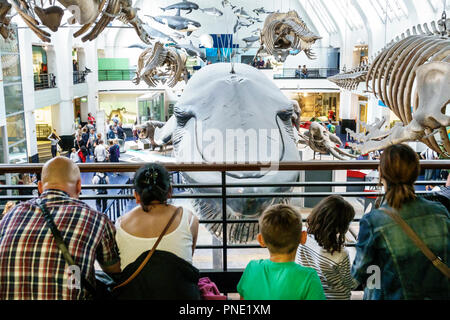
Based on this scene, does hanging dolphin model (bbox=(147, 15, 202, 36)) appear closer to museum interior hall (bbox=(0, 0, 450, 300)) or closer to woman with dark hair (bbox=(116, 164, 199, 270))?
museum interior hall (bbox=(0, 0, 450, 300))

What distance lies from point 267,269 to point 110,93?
26743 millimetres

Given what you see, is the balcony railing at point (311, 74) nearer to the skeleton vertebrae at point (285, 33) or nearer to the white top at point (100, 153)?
the white top at point (100, 153)

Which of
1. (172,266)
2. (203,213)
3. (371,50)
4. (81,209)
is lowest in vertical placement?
(203,213)

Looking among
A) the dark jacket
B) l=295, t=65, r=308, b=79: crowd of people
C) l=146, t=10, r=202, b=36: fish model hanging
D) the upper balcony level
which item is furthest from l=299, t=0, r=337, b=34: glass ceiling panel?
the dark jacket

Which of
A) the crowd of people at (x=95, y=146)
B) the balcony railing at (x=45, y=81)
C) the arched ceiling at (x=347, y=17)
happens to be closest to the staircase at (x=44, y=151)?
the crowd of people at (x=95, y=146)

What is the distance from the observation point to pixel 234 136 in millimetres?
3848

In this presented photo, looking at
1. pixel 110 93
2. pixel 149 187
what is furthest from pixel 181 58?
pixel 110 93

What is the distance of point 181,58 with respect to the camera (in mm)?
8555

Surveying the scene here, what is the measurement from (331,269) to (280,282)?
46cm

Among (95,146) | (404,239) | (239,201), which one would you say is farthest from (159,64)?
(404,239)

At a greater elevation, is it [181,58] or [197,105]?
[181,58]

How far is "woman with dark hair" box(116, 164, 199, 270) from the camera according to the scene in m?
1.80

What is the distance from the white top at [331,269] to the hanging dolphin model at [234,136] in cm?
114
